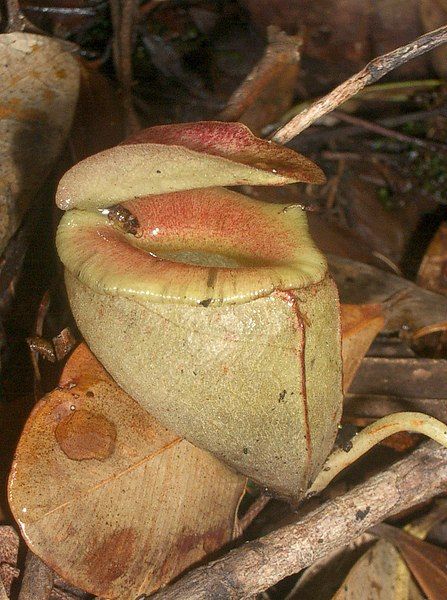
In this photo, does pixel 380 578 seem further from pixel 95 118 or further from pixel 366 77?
pixel 95 118

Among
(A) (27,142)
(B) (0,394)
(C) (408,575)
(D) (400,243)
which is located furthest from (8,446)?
(D) (400,243)

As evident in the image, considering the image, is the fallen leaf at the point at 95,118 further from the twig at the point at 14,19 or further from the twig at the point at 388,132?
the twig at the point at 388,132

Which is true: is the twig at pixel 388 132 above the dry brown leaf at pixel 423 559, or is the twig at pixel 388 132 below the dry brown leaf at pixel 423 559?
above

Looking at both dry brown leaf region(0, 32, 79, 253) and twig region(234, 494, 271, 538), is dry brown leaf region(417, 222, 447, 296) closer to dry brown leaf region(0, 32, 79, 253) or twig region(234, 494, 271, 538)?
twig region(234, 494, 271, 538)

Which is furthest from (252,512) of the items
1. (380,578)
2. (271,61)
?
(271,61)

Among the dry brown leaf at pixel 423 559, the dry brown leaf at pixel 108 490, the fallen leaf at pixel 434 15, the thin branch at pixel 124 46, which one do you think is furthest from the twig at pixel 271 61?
the dry brown leaf at pixel 423 559

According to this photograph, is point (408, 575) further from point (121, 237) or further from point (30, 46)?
point (30, 46)
